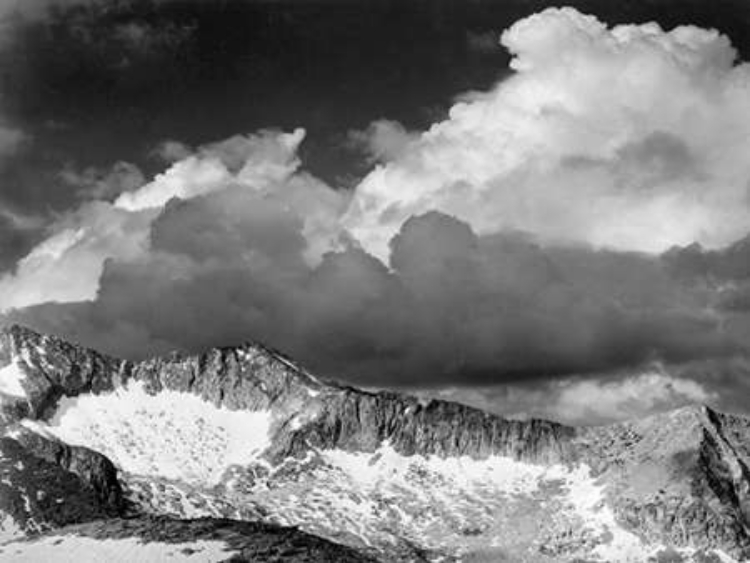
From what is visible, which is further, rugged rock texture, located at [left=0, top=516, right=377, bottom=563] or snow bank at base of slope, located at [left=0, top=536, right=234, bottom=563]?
snow bank at base of slope, located at [left=0, top=536, right=234, bottom=563]

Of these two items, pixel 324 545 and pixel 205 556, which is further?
pixel 324 545

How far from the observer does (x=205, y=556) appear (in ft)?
600

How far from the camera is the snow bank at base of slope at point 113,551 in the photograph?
18416 cm

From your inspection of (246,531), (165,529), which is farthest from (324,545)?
(165,529)

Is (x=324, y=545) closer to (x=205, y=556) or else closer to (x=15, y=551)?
(x=205, y=556)

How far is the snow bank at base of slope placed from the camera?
184163mm

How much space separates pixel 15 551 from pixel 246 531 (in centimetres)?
3653

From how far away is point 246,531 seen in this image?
192625 millimetres

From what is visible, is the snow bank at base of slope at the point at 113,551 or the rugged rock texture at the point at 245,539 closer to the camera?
the rugged rock texture at the point at 245,539

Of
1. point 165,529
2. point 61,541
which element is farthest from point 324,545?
point 61,541

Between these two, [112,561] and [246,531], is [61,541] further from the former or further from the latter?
[246,531]

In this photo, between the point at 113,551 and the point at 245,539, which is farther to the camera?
the point at 113,551

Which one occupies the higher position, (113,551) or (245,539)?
(245,539)

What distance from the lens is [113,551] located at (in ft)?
624
